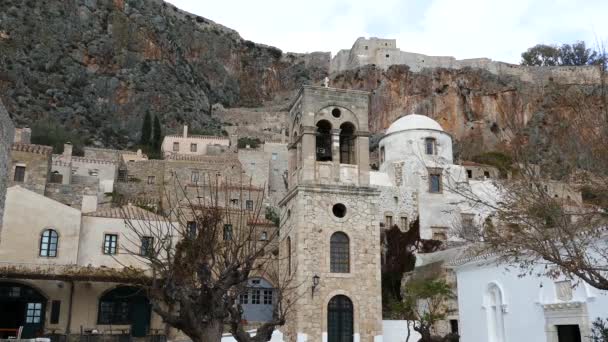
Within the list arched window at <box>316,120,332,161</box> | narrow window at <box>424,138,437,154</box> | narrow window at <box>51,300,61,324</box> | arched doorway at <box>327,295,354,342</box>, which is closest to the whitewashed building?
arched doorway at <box>327,295,354,342</box>

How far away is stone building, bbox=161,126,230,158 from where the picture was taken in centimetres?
6034

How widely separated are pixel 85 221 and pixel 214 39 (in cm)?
7200

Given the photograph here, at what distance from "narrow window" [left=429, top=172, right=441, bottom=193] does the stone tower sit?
14.0m

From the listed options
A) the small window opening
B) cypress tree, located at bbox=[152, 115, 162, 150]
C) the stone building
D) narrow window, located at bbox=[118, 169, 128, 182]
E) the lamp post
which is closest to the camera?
the lamp post

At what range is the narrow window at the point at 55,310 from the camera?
85.8ft

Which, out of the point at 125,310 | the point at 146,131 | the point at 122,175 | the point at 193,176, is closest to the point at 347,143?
the point at 125,310

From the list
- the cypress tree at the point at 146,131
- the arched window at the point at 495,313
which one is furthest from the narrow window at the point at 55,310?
the cypress tree at the point at 146,131

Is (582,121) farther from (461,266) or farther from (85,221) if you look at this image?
(85,221)

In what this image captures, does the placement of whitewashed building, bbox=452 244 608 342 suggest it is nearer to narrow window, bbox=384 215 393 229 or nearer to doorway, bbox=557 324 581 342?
doorway, bbox=557 324 581 342

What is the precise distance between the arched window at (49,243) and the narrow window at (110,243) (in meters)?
2.09

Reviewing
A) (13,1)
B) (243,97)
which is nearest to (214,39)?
(243,97)

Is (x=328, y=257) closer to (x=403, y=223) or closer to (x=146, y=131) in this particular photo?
(x=403, y=223)

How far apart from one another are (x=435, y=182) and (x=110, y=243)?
2075 centimetres

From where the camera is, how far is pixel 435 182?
3922cm
